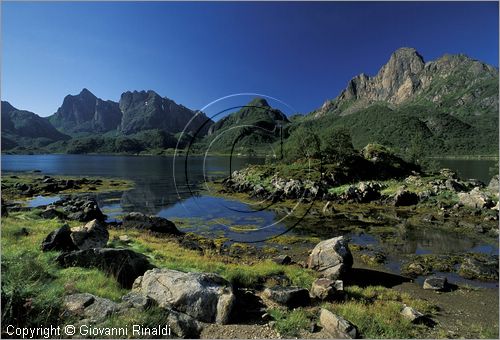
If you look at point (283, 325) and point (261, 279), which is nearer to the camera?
point (283, 325)

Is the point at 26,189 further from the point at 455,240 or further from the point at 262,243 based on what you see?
the point at 455,240

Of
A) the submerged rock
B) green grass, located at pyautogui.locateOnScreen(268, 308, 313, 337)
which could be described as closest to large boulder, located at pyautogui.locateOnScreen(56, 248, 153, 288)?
green grass, located at pyautogui.locateOnScreen(268, 308, 313, 337)

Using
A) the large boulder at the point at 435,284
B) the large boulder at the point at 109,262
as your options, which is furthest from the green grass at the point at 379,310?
the large boulder at the point at 109,262

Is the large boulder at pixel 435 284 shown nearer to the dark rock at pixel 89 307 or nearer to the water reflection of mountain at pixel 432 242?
the water reflection of mountain at pixel 432 242

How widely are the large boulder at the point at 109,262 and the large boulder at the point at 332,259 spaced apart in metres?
12.7

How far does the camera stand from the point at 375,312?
1503 centimetres

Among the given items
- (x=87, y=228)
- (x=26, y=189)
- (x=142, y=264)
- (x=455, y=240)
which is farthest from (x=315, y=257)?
(x=26, y=189)

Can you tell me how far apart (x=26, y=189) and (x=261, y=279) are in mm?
71435

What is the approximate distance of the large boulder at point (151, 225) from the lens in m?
36.7

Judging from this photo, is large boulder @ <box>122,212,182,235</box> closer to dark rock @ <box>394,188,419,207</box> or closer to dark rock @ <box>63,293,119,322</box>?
dark rock @ <box>63,293,119,322</box>

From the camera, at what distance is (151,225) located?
3731 cm

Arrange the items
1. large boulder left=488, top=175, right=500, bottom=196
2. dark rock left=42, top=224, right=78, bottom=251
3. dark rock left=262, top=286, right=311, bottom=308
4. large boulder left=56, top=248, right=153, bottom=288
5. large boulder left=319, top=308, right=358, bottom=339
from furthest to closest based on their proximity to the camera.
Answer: large boulder left=488, top=175, right=500, bottom=196 → dark rock left=42, top=224, right=78, bottom=251 → large boulder left=56, top=248, right=153, bottom=288 → dark rock left=262, top=286, right=311, bottom=308 → large boulder left=319, top=308, right=358, bottom=339

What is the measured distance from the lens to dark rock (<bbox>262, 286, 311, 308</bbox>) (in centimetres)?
1538

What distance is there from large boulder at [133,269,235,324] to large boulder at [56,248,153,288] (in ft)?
6.17
